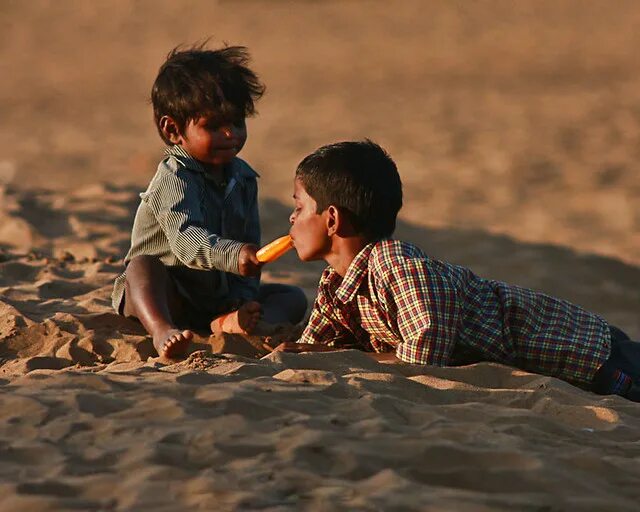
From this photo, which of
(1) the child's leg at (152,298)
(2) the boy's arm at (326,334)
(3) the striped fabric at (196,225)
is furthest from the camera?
(3) the striped fabric at (196,225)

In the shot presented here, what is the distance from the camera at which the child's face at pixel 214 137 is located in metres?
4.62

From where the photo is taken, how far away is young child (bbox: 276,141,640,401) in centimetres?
399

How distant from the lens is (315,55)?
1506 cm

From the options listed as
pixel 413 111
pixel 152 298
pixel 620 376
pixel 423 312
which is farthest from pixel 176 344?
pixel 413 111

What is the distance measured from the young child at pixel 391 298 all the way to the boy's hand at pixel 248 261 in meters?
0.17

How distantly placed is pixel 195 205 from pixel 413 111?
8005 mm

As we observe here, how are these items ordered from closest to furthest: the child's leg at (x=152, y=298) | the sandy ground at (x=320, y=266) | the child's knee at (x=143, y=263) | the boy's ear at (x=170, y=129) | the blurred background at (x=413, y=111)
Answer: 1. the sandy ground at (x=320, y=266)
2. the child's leg at (x=152, y=298)
3. the child's knee at (x=143, y=263)
4. the boy's ear at (x=170, y=129)
5. the blurred background at (x=413, y=111)

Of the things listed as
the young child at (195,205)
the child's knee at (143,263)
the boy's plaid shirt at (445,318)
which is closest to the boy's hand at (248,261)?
the young child at (195,205)

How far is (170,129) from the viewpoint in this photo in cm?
474

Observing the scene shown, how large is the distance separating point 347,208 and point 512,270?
395cm

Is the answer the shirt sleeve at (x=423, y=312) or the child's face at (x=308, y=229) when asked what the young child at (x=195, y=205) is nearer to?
the child's face at (x=308, y=229)

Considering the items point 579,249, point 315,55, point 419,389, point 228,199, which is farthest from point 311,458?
point 315,55

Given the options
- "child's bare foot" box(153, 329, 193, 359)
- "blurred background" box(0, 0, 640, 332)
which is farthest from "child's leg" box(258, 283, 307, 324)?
"blurred background" box(0, 0, 640, 332)

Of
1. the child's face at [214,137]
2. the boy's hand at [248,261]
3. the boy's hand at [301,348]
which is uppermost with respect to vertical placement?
the child's face at [214,137]
